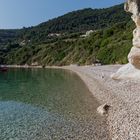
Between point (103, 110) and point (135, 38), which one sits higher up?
point (135, 38)

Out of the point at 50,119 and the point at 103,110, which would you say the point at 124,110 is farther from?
the point at 50,119

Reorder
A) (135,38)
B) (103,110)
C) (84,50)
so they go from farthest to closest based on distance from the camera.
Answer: (84,50), (135,38), (103,110)

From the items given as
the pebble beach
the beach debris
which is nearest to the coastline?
the pebble beach

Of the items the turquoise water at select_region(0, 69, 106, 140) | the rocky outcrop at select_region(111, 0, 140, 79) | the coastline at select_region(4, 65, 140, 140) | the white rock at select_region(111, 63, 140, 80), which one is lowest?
the turquoise water at select_region(0, 69, 106, 140)

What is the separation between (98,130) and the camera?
20.3 m

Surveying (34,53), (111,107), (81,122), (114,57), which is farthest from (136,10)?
(34,53)

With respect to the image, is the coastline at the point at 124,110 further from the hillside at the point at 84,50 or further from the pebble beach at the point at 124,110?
the hillside at the point at 84,50

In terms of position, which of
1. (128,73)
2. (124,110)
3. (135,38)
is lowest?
(124,110)

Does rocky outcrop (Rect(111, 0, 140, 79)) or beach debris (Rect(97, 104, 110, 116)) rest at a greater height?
rocky outcrop (Rect(111, 0, 140, 79))

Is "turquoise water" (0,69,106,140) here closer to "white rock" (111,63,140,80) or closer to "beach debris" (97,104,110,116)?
"beach debris" (97,104,110,116)

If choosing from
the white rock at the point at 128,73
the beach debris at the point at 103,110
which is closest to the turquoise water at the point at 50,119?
the beach debris at the point at 103,110

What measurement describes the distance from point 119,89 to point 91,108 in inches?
218

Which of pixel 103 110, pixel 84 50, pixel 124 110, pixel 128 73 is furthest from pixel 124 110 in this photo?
pixel 84 50

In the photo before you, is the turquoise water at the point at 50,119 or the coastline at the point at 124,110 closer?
the coastline at the point at 124,110
